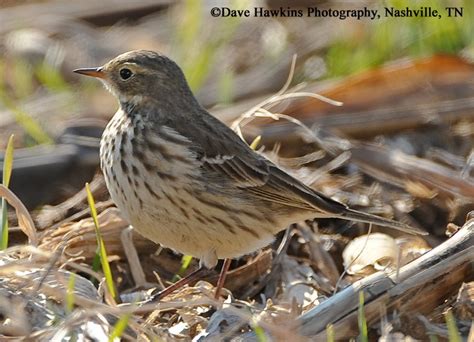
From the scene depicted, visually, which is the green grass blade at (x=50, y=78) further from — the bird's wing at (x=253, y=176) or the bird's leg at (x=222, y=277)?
the bird's leg at (x=222, y=277)

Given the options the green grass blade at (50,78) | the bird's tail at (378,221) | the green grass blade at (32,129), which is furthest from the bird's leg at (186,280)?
the green grass blade at (50,78)

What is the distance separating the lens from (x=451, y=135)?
23.4 ft

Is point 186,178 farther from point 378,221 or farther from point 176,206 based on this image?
point 378,221

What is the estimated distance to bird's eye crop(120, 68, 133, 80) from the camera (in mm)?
5648

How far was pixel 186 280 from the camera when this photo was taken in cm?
520

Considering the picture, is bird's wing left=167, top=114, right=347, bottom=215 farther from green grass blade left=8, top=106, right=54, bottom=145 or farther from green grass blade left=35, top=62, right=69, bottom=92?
green grass blade left=35, top=62, right=69, bottom=92

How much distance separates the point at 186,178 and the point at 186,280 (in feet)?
1.53

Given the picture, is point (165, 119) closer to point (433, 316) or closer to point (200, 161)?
point (200, 161)

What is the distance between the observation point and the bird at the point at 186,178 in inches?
201

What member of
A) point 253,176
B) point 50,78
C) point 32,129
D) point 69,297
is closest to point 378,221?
point 253,176

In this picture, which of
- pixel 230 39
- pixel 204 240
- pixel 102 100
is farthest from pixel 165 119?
pixel 230 39

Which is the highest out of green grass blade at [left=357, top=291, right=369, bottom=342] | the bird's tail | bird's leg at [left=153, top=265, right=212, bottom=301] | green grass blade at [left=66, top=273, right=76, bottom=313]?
green grass blade at [left=66, top=273, right=76, bottom=313]

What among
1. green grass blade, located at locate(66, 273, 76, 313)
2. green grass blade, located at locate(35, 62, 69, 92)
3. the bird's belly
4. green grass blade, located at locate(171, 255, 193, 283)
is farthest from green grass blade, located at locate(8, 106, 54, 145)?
green grass blade, located at locate(66, 273, 76, 313)

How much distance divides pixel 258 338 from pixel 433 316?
2.85ft
